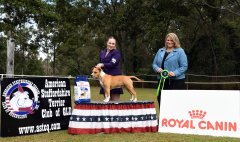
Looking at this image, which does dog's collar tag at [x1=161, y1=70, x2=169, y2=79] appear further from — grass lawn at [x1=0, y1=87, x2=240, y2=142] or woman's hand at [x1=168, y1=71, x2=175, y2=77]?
grass lawn at [x1=0, y1=87, x2=240, y2=142]

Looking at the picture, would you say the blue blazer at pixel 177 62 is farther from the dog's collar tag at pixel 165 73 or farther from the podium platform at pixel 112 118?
the podium platform at pixel 112 118

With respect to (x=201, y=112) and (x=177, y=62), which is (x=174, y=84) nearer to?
(x=177, y=62)

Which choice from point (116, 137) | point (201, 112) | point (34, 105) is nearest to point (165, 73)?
point (201, 112)

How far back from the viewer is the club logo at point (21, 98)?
11.8 ft

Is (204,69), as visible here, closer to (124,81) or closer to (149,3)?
(149,3)

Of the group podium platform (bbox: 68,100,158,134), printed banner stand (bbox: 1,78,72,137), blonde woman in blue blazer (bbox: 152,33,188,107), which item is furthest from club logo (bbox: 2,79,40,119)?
blonde woman in blue blazer (bbox: 152,33,188,107)

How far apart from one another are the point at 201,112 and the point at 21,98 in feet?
10.1

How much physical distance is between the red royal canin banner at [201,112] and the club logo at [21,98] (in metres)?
2.29

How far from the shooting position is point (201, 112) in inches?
147

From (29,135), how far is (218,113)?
10.6 ft

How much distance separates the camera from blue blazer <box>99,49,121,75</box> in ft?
13.1

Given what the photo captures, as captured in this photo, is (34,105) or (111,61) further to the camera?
(111,61)

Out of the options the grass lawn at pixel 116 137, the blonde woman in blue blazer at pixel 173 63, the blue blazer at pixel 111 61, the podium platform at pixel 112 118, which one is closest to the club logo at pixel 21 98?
the grass lawn at pixel 116 137

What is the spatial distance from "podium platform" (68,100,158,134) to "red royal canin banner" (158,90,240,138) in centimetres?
28
